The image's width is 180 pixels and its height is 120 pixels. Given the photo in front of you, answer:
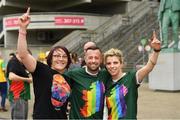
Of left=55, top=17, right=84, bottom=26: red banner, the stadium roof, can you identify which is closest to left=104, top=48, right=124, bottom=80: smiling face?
left=55, top=17, right=84, bottom=26: red banner

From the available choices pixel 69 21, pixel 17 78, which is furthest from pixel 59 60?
pixel 69 21

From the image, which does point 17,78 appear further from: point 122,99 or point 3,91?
point 3,91

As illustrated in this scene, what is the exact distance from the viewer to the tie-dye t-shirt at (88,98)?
4.27m

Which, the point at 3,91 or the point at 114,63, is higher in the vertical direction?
the point at 114,63

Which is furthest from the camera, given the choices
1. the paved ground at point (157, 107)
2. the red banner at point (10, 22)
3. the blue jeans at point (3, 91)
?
the red banner at point (10, 22)

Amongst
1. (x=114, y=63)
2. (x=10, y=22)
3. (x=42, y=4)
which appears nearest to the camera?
(x=114, y=63)

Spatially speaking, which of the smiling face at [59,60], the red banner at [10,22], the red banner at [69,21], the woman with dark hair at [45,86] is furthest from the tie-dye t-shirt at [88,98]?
the red banner at [10,22]

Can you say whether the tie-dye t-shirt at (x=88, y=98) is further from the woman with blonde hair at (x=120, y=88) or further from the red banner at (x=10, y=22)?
the red banner at (x=10, y=22)

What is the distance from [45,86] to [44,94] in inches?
3.0

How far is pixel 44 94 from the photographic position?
436cm

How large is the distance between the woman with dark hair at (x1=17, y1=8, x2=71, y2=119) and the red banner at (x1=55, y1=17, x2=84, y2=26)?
38220 millimetres

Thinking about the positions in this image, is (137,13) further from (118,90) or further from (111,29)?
(118,90)

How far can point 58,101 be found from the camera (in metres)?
4.33

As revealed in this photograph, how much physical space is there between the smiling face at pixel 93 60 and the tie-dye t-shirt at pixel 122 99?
236 mm
